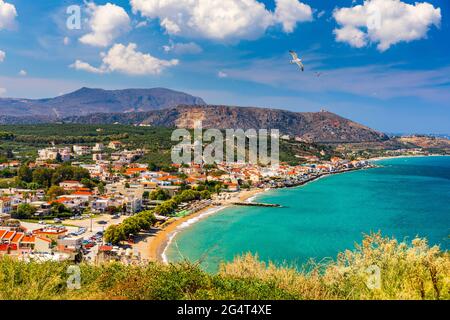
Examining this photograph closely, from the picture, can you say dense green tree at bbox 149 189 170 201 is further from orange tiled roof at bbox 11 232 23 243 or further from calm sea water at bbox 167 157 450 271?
orange tiled roof at bbox 11 232 23 243

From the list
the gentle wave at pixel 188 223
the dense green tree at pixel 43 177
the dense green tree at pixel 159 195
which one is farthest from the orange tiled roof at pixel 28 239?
the dense green tree at pixel 43 177

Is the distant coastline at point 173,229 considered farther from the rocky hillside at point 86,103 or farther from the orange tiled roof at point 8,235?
the rocky hillside at point 86,103

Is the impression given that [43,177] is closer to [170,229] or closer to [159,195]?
[159,195]

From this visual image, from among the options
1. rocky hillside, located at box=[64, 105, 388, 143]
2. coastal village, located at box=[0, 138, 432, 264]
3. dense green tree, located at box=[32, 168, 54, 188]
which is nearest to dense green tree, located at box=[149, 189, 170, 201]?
coastal village, located at box=[0, 138, 432, 264]

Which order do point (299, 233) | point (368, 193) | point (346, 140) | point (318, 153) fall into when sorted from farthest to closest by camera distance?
point (346, 140) < point (318, 153) < point (368, 193) < point (299, 233)
